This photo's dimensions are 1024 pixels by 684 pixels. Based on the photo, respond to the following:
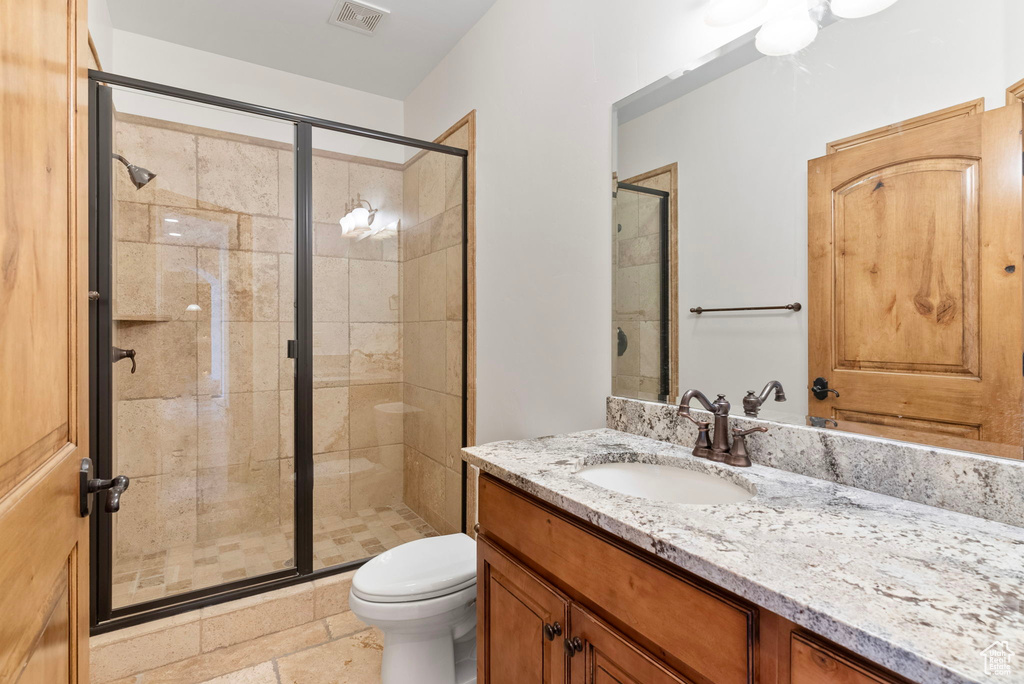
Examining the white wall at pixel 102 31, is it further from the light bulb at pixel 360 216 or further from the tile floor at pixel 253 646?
the tile floor at pixel 253 646

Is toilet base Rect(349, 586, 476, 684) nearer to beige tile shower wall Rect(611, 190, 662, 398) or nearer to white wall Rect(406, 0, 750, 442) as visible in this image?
white wall Rect(406, 0, 750, 442)

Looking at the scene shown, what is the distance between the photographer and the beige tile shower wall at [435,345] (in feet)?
7.56

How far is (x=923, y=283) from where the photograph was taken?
0.89 meters

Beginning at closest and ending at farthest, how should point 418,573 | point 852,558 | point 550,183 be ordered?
point 852,558
point 418,573
point 550,183

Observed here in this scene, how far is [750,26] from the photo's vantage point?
1.14 meters

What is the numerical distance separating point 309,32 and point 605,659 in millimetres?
2688

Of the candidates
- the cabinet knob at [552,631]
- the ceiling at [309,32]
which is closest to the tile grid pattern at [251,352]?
the ceiling at [309,32]

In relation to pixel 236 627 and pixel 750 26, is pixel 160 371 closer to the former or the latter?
pixel 236 627

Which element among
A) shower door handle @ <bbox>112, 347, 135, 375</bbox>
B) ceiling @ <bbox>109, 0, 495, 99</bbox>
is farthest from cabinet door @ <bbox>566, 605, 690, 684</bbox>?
ceiling @ <bbox>109, 0, 495, 99</bbox>

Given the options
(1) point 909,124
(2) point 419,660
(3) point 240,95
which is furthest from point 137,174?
(1) point 909,124

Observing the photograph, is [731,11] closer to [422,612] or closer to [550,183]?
[550,183]

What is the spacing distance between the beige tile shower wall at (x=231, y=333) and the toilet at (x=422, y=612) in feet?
2.55

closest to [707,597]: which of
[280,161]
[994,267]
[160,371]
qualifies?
[994,267]

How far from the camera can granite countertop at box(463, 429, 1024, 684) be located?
48 centimetres
